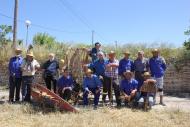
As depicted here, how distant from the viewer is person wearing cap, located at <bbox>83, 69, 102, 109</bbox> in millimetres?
14273

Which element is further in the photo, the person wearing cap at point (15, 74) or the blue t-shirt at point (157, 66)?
the person wearing cap at point (15, 74)

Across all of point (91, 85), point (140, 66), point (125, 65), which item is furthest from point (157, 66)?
point (91, 85)

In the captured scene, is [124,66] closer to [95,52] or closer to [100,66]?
[100,66]

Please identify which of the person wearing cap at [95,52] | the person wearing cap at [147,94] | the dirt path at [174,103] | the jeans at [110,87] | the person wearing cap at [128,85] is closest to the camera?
the person wearing cap at [147,94]

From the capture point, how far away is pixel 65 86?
14.8 m

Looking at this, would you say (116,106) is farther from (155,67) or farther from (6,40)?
(6,40)

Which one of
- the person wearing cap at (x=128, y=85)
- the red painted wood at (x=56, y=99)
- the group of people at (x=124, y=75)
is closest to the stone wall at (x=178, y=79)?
the group of people at (x=124, y=75)

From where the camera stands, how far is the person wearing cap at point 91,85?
1427 centimetres

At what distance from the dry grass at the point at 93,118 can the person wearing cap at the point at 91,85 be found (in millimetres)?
727

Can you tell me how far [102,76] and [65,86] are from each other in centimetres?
128

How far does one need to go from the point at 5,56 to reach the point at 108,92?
977cm

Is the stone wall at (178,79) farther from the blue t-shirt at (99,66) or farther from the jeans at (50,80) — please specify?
the jeans at (50,80)

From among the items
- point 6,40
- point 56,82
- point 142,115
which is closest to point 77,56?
point 56,82

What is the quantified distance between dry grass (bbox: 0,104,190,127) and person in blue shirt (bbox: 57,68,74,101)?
1176 mm
